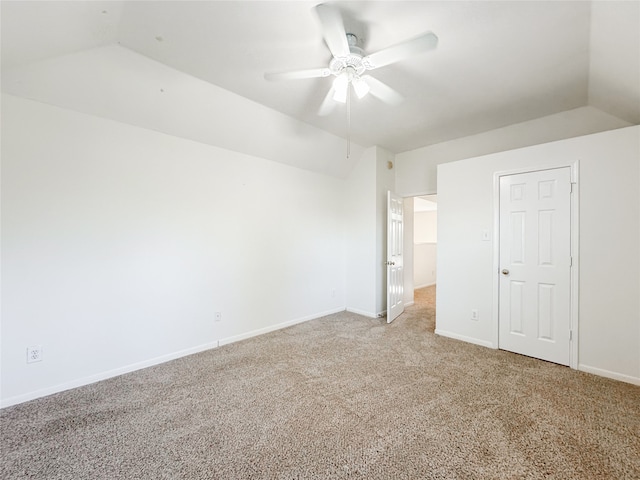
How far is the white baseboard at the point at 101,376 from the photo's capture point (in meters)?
2.15

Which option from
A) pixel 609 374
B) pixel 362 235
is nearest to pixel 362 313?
pixel 362 235

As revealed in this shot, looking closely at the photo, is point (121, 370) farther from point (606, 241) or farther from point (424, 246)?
point (424, 246)

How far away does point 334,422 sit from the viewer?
1.93 meters

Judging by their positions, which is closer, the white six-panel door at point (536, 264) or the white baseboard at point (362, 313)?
the white six-panel door at point (536, 264)

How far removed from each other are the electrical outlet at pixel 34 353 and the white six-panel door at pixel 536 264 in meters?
4.50

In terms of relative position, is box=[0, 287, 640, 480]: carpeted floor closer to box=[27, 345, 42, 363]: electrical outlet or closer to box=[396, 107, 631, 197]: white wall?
box=[27, 345, 42, 363]: electrical outlet

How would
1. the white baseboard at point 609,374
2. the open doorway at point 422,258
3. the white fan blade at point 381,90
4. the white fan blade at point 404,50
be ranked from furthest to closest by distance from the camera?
the open doorway at point 422,258 < the white baseboard at point 609,374 < the white fan blade at point 381,90 < the white fan blade at point 404,50

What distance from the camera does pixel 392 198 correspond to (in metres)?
4.26

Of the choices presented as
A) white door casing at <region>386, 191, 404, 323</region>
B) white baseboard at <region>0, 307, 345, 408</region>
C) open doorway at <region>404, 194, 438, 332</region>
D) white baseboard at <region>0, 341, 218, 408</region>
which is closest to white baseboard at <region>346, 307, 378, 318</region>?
white door casing at <region>386, 191, 404, 323</region>

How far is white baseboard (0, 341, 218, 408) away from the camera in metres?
2.15

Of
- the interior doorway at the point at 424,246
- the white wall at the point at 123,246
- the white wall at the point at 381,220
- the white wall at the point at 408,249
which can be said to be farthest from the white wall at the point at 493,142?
the white wall at the point at 123,246

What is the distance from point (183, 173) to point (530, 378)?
4.04m

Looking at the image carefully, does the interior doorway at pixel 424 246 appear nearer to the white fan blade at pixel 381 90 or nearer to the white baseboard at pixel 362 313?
the white baseboard at pixel 362 313

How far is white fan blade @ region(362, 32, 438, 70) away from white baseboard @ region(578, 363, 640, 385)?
10.5ft
